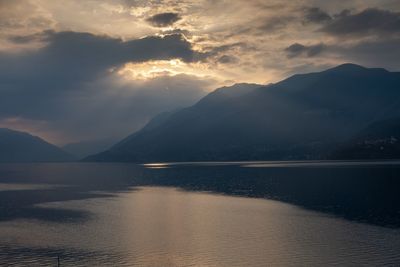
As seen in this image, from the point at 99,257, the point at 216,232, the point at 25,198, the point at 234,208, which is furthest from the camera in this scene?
the point at 25,198

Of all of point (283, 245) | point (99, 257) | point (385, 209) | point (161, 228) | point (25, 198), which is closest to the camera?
point (99, 257)

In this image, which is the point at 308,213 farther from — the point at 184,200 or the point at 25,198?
the point at 25,198

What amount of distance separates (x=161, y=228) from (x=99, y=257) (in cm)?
2917

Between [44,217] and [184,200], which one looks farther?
[184,200]

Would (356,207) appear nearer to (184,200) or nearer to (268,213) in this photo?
(268,213)

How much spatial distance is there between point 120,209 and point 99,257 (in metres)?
64.3

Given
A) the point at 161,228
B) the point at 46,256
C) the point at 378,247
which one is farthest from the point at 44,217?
the point at 378,247

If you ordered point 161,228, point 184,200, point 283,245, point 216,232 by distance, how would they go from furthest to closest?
point 184,200 < point 161,228 < point 216,232 < point 283,245

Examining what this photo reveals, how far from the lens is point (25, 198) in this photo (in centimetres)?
17450

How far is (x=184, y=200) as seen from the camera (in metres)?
156

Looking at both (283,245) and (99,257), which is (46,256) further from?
(283,245)

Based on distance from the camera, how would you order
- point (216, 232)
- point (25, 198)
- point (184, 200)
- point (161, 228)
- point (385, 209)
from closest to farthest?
point (216, 232) < point (161, 228) < point (385, 209) < point (184, 200) < point (25, 198)

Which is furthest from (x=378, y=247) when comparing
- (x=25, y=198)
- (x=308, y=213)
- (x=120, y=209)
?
(x=25, y=198)

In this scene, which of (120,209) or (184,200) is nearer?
(120,209)
